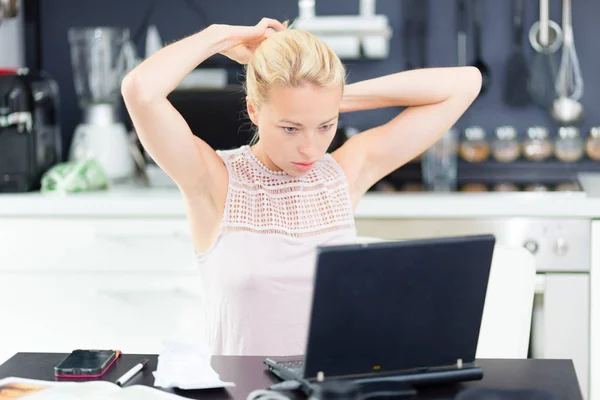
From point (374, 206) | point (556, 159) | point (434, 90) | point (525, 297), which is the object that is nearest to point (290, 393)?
point (525, 297)

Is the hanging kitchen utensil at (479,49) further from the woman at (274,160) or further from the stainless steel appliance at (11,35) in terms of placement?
the stainless steel appliance at (11,35)

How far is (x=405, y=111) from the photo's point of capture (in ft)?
6.34

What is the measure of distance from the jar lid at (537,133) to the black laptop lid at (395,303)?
1883mm

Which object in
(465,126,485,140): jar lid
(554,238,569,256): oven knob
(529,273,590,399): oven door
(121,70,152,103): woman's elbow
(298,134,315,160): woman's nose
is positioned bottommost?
(529,273,590,399): oven door

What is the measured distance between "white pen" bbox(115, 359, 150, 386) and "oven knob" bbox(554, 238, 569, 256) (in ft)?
4.81

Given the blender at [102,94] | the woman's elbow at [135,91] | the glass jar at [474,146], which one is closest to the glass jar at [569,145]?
the glass jar at [474,146]

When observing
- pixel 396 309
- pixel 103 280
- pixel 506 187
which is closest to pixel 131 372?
pixel 396 309

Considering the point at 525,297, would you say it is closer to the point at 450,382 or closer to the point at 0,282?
the point at 450,382

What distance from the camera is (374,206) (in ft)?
8.65

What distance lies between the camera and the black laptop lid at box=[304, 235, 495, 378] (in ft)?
3.93

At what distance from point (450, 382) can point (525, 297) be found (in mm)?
500

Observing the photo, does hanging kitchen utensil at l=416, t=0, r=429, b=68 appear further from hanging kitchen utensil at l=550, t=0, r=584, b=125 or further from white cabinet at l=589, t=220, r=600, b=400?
white cabinet at l=589, t=220, r=600, b=400

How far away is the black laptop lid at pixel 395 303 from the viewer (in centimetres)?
120

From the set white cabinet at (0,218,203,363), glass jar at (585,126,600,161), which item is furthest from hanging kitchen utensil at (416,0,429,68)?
white cabinet at (0,218,203,363)
